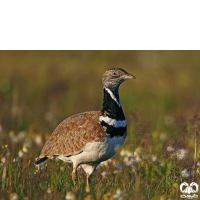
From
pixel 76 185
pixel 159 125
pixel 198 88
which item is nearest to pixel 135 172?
pixel 76 185

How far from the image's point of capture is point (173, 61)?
763 inches

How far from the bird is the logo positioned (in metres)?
0.89

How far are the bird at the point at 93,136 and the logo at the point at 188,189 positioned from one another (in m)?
0.89

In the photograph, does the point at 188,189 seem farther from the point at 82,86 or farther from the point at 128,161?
the point at 82,86

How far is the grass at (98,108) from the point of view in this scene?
720 cm

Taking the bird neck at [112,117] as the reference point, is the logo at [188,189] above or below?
below

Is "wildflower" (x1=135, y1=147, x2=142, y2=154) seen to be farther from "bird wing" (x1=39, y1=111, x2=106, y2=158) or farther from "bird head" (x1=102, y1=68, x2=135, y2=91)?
"bird head" (x1=102, y1=68, x2=135, y2=91)

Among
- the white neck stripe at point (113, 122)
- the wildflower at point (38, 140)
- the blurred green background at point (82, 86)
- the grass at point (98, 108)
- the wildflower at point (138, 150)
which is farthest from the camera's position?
the blurred green background at point (82, 86)

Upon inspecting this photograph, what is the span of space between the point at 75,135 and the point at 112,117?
1.57 ft

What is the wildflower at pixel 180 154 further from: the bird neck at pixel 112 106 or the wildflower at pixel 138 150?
the bird neck at pixel 112 106

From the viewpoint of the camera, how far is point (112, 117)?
7.72m

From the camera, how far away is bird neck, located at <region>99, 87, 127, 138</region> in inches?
298

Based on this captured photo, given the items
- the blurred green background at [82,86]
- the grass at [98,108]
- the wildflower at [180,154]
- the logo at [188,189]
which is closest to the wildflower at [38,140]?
the grass at [98,108]

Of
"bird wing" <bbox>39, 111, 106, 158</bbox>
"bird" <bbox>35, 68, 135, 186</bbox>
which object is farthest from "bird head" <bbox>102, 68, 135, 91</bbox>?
"bird wing" <bbox>39, 111, 106, 158</bbox>
